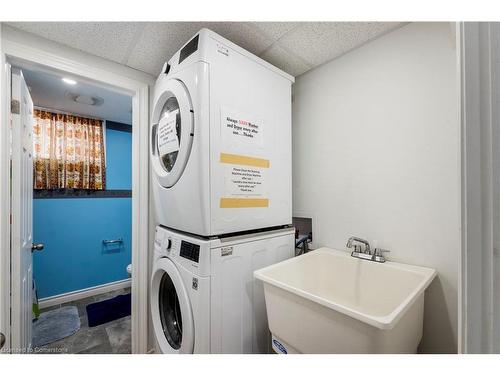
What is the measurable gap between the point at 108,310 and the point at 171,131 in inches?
91.9

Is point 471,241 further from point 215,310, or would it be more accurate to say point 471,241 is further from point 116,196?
point 116,196

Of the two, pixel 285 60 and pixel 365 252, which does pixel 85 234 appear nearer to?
pixel 285 60

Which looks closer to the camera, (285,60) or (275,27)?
(275,27)

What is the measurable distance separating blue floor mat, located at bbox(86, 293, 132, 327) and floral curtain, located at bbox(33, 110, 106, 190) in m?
1.38

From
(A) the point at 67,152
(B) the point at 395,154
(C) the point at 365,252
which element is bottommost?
(C) the point at 365,252

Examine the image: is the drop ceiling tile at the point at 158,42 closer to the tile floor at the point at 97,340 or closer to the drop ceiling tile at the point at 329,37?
the drop ceiling tile at the point at 329,37

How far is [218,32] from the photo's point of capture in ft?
4.01

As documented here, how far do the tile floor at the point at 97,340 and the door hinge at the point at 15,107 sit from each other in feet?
5.92

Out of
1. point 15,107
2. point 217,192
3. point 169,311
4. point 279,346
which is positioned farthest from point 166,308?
point 15,107

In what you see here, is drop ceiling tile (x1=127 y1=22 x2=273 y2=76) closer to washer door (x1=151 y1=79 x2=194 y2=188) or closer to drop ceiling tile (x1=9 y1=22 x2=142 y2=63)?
drop ceiling tile (x1=9 y1=22 x2=142 y2=63)

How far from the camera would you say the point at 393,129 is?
125 cm

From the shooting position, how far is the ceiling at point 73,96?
1.93 meters

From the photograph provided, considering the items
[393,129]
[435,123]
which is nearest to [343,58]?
[393,129]
